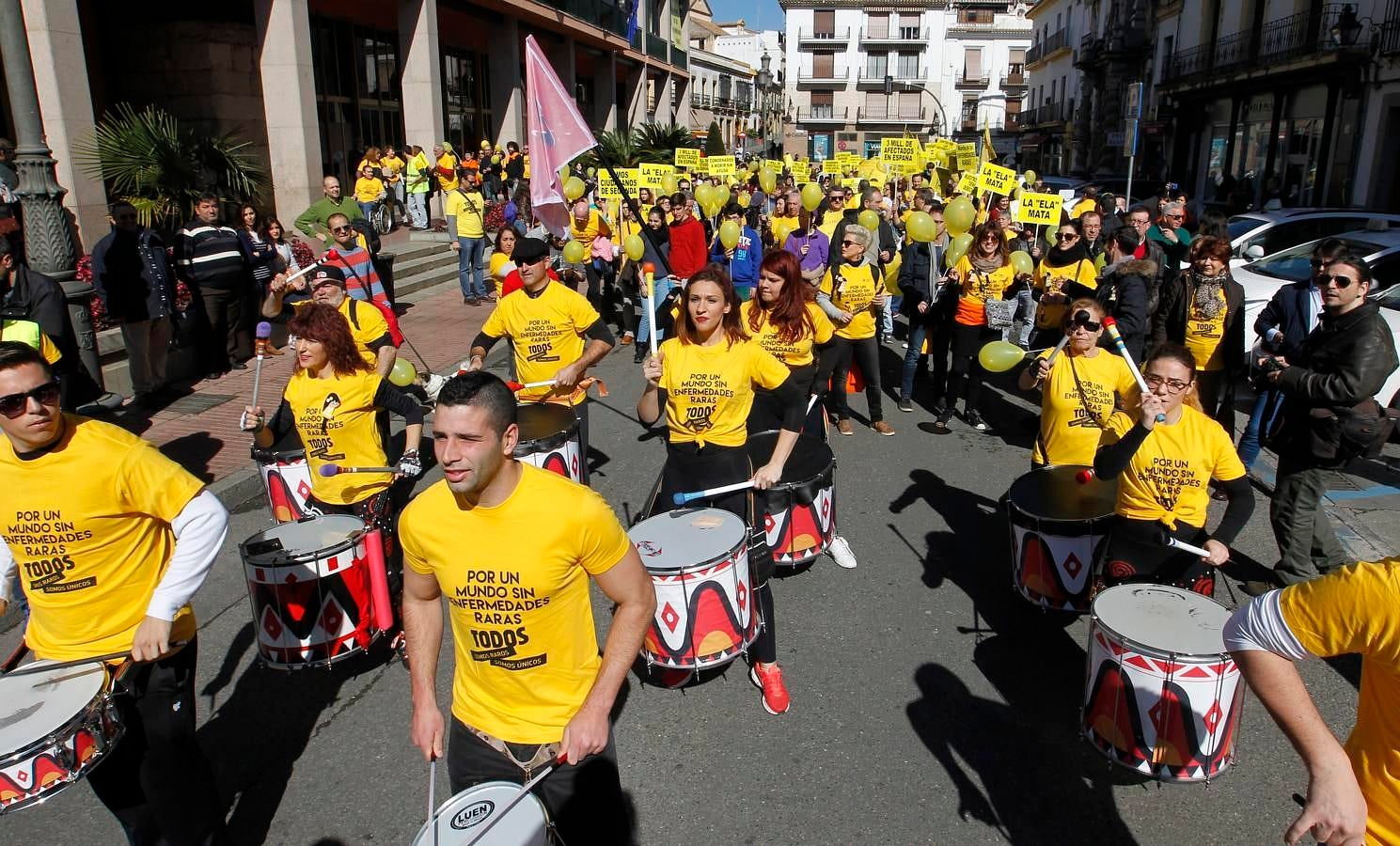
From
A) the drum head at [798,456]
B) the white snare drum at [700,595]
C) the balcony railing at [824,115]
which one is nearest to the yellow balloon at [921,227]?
the drum head at [798,456]

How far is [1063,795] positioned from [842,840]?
0.96m

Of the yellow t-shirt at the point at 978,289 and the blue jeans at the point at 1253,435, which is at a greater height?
the yellow t-shirt at the point at 978,289

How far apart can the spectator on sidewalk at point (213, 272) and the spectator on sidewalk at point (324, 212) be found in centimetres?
127

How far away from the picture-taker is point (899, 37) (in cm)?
7744

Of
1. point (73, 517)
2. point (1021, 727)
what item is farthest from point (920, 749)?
point (73, 517)

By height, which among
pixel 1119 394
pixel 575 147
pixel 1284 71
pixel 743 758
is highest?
pixel 1284 71

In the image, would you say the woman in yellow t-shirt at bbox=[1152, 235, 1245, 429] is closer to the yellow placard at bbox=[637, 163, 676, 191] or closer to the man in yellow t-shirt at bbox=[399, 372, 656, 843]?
the man in yellow t-shirt at bbox=[399, 372, 656, 843]

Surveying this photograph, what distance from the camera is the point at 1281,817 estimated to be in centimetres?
357

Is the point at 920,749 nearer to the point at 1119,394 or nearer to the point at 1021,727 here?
the point at 1021,727

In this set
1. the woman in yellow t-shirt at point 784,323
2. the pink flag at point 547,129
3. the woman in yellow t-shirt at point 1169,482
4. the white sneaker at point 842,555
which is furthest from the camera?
the pink flag at point 547,129

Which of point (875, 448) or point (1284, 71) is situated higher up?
point (1284, 71)

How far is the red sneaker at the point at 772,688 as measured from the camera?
431cm

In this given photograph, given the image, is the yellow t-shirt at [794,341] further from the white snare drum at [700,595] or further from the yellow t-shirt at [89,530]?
the yellow t-shirt at [89,530]

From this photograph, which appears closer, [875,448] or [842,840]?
[842,840]
